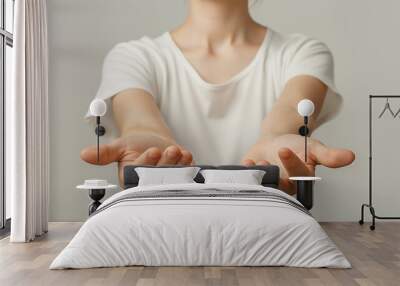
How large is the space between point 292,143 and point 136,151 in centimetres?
168

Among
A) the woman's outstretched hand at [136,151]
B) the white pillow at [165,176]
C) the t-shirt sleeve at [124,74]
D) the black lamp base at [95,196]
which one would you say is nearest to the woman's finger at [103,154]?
the woman's outstretched hand at [136,151]

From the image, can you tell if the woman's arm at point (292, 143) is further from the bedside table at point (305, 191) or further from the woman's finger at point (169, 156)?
the woman's finger at point (169, 156)

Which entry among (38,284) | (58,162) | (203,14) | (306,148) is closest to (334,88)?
(306,148)

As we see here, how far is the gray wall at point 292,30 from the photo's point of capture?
7.45 m

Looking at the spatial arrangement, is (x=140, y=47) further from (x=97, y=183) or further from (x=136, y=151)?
(x=97, y=183)

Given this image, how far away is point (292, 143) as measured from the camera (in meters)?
6.99

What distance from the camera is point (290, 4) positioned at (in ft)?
24.7

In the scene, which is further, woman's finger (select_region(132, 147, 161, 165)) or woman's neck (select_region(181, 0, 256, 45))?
woman's neck (select_region(181, 0, 256, 45))

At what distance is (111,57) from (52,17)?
0.83 meters

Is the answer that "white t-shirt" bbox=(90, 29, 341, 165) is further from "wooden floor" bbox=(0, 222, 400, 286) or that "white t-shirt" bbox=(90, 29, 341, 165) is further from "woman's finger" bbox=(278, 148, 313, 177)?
"wooden floor" bbox=(0, 222, 400, 286)

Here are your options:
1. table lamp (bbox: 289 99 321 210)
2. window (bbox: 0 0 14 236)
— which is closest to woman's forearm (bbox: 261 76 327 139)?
table lamp (bbox: 289 99 321 210)

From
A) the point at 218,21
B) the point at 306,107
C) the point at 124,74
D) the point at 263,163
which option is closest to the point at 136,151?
the point at 124,74

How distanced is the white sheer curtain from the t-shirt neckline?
146 cm

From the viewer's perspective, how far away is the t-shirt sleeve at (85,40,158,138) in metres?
7.30
